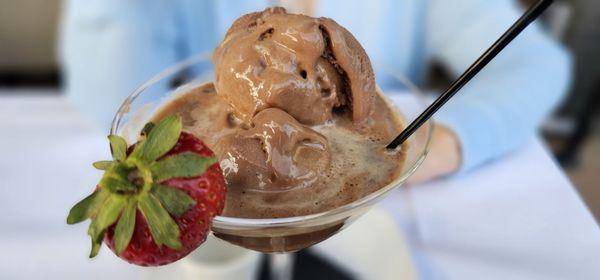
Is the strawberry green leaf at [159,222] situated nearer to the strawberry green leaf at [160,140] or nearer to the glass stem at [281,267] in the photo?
the strawberry green leaf at [160,140]

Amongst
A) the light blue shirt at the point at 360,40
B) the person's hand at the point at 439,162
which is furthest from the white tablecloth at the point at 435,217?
the light blue shirt at the point at 360,40

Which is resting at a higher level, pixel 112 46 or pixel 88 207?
pixel 88 207

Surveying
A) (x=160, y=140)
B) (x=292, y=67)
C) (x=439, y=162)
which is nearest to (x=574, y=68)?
(x=439, y=162)

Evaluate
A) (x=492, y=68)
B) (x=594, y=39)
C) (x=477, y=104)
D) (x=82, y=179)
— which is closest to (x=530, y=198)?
(x=477, y=104)

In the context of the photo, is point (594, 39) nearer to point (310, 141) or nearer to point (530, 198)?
point (530, 198)

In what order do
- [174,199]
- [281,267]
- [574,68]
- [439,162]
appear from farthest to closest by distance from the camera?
[574,68] < [439,162] < [281,267] < [174,199]

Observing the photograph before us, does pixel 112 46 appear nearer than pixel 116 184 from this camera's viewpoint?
No

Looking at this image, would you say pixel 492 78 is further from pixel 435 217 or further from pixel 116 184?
pixel 116 184
